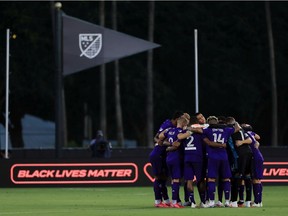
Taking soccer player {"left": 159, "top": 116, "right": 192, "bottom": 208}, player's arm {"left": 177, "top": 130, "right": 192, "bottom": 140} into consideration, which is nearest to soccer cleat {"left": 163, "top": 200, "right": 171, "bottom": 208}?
soccer player {"left": 159, "top": 116, "right": 192, "bottom": 208}

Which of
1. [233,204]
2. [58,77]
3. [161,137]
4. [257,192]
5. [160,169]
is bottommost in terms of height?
[233,204]

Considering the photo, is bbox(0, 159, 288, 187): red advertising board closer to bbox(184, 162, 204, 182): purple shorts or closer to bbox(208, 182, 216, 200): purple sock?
bbox(184, 162, 204, 182): purple shorts

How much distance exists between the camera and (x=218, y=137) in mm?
27938

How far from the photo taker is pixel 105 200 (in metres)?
33.1

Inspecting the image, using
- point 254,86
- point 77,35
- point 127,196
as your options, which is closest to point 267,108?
point 254,86

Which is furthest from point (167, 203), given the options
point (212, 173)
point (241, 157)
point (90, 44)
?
point (90, 44)

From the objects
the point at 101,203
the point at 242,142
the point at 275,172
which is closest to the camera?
the point at 242,142

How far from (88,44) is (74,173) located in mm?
4567

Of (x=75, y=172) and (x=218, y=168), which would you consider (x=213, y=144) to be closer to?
(x=218, y=168)

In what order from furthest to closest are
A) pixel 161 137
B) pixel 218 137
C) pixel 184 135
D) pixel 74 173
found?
pixel 74 173, pixel 161 137, pixel 184 135, pixel 218 137

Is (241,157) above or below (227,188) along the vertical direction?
above

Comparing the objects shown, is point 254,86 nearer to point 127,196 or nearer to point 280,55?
point 280,55

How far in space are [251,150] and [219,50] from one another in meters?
48.5

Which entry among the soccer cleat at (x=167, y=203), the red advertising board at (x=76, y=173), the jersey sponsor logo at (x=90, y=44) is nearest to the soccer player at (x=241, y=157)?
the soccer cleat at (x=167, y=203)
